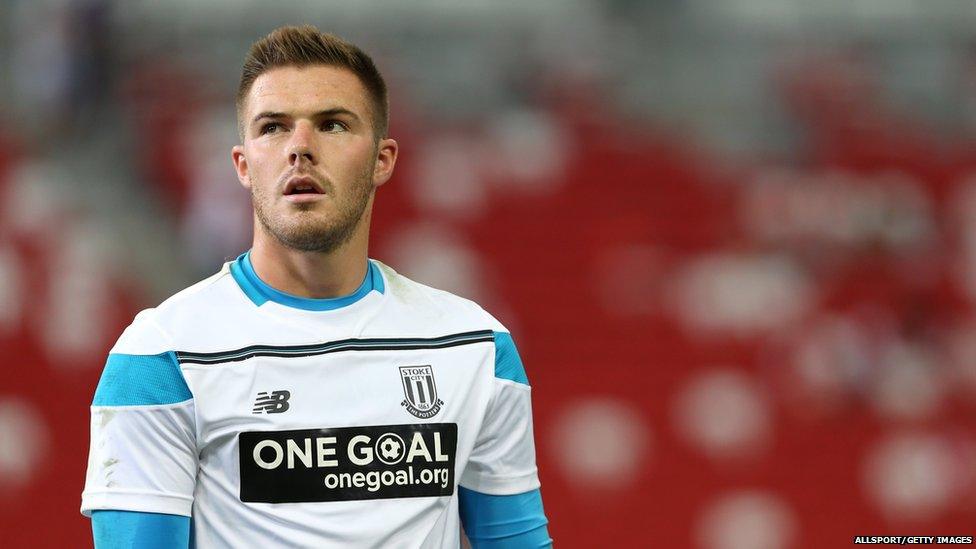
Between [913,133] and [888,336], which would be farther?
[913,133]

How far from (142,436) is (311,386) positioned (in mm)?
256

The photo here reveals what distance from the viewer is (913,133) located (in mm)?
7242

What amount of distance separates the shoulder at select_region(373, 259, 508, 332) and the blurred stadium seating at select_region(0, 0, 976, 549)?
3.97 metres

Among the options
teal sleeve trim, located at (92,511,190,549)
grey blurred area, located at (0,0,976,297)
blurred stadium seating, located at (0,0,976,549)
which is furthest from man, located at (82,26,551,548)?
grey blurred area, located at (0,0,976,297)

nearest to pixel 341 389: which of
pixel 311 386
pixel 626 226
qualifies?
pixel 311 386

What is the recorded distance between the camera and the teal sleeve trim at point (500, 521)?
1.99 metres

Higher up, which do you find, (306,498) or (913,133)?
(913,133)

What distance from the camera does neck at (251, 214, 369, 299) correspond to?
1.89m

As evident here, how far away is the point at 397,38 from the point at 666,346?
2323 millimetres

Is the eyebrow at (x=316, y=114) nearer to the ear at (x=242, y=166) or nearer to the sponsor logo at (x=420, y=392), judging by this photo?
the ear at (x=242, y=166)

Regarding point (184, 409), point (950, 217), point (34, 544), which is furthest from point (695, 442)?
point (184, 409)

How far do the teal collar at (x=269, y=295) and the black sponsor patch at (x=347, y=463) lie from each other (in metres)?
0.21

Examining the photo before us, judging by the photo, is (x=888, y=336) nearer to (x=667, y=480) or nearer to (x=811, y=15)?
(x=667, y=480)

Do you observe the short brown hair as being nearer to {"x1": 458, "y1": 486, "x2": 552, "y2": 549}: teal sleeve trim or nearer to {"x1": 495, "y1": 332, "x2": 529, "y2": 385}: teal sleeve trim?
{"x1": 495, "y1": 332, "x2": 529, "y2": 385}: teal sleeve trim
